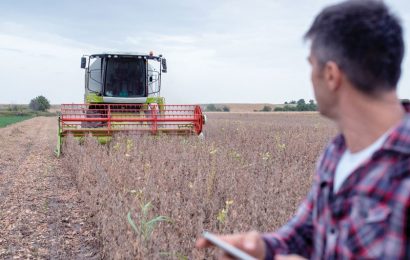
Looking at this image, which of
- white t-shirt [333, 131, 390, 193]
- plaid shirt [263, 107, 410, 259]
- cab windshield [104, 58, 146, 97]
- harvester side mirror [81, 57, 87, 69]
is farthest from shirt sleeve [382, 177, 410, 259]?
cab windshield [104, 58, 146, 97]

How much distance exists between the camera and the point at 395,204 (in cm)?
114

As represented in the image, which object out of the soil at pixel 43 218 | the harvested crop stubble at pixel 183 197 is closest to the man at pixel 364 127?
the harvested crop stubble at pixel 183 197

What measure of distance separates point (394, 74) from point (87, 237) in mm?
4011

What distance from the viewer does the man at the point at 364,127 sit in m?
1.16

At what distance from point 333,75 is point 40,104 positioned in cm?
8336

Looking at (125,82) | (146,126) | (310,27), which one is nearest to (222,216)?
(310,27)

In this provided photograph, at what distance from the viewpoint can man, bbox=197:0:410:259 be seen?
116 cm

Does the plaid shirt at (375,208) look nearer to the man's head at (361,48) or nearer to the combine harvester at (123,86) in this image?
the man's head at (361,48)

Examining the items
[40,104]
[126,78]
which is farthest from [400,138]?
[40,104]

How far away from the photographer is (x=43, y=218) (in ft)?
18.0

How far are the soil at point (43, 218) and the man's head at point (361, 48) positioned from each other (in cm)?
335

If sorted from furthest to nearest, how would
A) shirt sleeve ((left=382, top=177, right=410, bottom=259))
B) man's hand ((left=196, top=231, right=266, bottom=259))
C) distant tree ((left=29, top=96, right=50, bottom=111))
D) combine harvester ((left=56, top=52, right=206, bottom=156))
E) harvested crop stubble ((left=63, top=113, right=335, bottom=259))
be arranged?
distant tree ((left=29, top=96, right=50, bottom=111))
combine harvester ((left=56, top=52, right=206, bottom=156))
harvested crop stubble ((left=63, top=113, right=335, bottom=259))
man's hand ((left=196, top=231, right=266, bottom=259))
shirt sleeve ((left=382, top=177, right=410, bottom=259))

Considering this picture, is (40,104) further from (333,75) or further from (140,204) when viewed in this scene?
(333,75)

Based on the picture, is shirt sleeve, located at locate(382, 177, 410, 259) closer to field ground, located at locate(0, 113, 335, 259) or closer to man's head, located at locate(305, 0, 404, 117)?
man's head, located at locate(305, 0, 404, 117)
